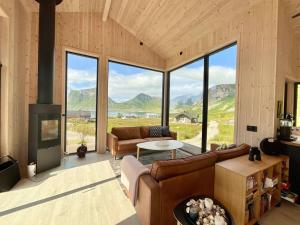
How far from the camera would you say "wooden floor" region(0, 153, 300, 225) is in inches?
73.7

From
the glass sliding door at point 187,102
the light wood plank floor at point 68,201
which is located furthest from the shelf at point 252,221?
the glass sliding door at point 187,102

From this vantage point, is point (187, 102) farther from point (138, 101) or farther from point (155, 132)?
point (138, 101)

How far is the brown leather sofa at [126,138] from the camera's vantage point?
3.95 m

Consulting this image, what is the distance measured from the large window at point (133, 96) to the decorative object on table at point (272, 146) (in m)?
3.76

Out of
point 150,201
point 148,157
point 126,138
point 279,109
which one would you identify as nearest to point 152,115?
point 126,138

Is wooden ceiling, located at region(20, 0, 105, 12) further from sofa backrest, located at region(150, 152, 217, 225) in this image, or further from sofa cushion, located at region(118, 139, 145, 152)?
sofa backrest, located at region(150, 152, 217, 225)

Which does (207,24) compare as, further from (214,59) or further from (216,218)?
(216,218)

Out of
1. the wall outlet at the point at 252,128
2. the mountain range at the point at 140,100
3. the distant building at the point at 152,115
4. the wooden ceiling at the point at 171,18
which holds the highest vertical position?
the wooden ceiling at the point at 171,18

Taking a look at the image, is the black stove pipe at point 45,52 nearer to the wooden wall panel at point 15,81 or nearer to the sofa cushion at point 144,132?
the wooden wall panel at point 15,81

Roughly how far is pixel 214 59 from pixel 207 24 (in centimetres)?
83

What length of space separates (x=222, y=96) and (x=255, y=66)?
1.02m

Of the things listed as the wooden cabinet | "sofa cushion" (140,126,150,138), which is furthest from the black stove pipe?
the wooden cabinet

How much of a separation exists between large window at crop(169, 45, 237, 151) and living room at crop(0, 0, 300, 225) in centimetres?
3

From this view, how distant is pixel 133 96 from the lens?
17.8ft
